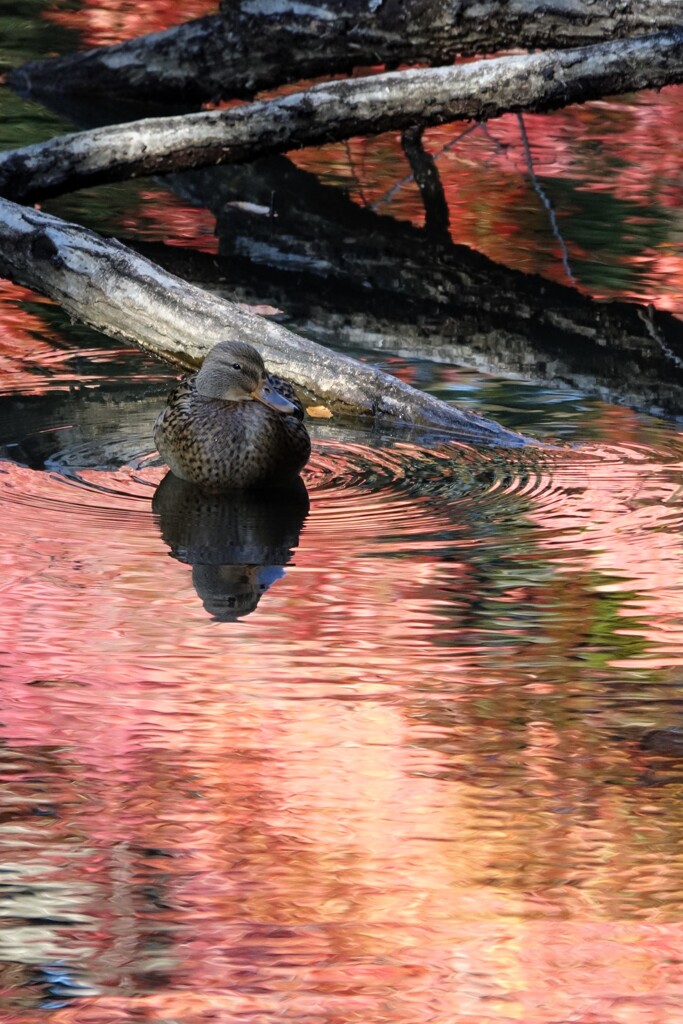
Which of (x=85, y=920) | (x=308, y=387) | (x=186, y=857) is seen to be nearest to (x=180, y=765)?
(x=186, y=857)

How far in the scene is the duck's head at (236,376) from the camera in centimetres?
641

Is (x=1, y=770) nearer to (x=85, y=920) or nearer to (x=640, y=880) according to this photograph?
(x=85, y=920)

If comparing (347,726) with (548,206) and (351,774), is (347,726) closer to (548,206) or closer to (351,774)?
(351,774)

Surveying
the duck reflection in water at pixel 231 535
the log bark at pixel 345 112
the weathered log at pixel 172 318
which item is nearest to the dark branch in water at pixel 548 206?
the log bark at pixel 345 112

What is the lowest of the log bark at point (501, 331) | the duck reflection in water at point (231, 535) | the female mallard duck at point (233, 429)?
the log bark at point (501, 331)

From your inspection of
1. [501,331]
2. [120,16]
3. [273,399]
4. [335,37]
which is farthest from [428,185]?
[120,16]

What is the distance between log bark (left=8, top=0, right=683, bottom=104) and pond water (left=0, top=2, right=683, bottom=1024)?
12.0 feet

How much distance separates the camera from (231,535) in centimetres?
564

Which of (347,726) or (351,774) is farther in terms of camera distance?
(347,726)

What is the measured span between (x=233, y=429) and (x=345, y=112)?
3806mm

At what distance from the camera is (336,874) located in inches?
139

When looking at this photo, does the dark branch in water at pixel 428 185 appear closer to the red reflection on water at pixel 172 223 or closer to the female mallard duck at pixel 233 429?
the red reflection on water at pixel 172 223

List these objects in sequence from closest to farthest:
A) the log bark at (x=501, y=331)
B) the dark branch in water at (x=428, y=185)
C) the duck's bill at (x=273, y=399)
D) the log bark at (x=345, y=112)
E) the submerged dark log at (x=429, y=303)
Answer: the duck's bill at (x=273, y=399) < the log bark at (x=501, y=331) < the submerged dark log at (x=429, y=303) < the log bark at (x=345, y=112) < the dark branch in water at (x=428, y=185)

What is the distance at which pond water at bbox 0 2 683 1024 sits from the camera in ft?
10.6
